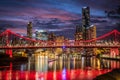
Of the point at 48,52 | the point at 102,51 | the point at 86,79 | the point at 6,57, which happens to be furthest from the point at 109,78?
the point at 48,52

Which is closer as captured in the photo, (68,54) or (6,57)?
(6,57)

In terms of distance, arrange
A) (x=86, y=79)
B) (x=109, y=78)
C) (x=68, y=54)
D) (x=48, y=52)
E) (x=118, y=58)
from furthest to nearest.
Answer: (x=68, y=54) → (x=48, y=52) → (x=118, y=58) → (x=86, y=79) → (x=109, y=78)

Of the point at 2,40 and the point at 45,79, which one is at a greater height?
the point at 2,40

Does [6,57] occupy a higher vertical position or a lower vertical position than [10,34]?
lower

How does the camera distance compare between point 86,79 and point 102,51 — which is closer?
point 86,79

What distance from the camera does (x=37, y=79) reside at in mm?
38281

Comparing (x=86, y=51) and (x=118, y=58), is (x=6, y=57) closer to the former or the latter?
(x=118, y=58)

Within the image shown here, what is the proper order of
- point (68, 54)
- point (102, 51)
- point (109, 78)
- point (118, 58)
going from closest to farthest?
point (109, 78), point (118, 58), point (102, 51), point (68, 54)

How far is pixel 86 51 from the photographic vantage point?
487 feet

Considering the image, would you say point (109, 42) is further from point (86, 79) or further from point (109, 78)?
point (109, 78)

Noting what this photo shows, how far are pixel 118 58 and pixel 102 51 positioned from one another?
4491 centimetres

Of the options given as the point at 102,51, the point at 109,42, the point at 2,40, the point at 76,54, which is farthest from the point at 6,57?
the point at 76,54

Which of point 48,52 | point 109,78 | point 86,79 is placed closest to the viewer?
point 109,78

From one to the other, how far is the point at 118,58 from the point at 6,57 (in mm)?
33955
